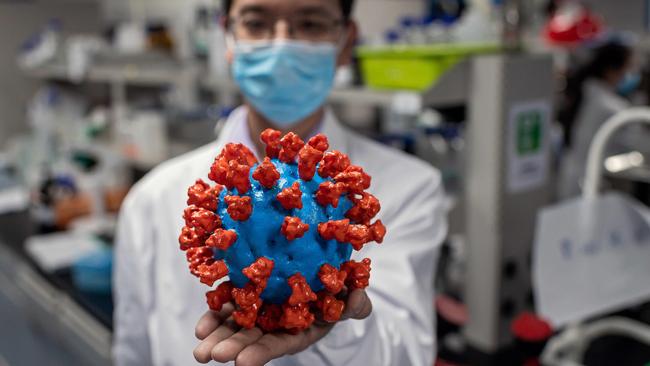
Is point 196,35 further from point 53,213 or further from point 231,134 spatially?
point 231,134

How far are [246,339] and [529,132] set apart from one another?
136 cm

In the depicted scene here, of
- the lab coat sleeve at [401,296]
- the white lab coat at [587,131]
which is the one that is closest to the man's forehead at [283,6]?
the lab coat sleeve at [401,296]

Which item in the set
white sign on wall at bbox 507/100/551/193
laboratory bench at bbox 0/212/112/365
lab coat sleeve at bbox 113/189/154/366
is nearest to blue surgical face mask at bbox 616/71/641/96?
white sign on wall at bbox 507/100/551/193

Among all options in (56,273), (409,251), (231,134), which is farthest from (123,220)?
(56,273)

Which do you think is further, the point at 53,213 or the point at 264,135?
the point at 53,213

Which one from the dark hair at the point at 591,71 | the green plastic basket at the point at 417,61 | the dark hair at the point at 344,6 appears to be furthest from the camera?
the dark hair at the point at 591,71

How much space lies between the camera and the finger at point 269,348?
0.49 meters

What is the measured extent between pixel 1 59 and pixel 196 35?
2.11 m

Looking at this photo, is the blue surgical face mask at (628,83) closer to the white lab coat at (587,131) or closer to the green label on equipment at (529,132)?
the white lab coat at (587,131)

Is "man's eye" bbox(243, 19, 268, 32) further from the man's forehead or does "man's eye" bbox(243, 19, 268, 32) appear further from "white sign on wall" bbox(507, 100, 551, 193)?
"white sign on wall" bbox(507, 100, 551, 193)

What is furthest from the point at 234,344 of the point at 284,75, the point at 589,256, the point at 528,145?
the point at 528,145

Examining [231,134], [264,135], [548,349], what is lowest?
[548,349]

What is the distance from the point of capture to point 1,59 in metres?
4.03

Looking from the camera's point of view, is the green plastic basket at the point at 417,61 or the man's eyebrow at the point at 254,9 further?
the green plastic basket at the point at 417,61
